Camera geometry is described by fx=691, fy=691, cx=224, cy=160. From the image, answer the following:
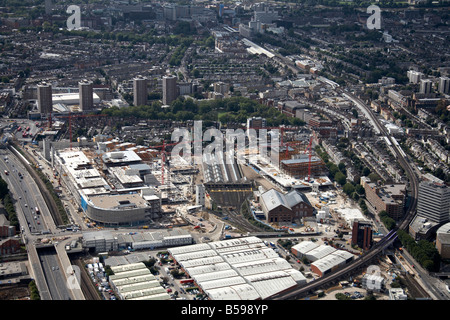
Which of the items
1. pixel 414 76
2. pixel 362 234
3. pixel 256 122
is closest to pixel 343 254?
pixel 362 234

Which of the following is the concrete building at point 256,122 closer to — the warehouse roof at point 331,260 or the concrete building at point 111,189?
the concrete building at point 111,189

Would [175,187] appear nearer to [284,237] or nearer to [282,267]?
[284,237]

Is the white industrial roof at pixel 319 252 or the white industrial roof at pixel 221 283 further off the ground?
the white industrial roof at pixel 221 283

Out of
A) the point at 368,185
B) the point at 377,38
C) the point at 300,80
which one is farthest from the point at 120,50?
the point at 368,185

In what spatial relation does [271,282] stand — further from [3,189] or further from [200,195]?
[3,189]

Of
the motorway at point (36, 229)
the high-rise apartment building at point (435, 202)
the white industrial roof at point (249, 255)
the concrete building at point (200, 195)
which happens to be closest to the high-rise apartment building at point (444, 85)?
the high-rise apartment building at point (435, 202)

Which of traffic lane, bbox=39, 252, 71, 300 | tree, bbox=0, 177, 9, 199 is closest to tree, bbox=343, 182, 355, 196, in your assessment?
traffic lane, bbox=39, 252, 71, 300
